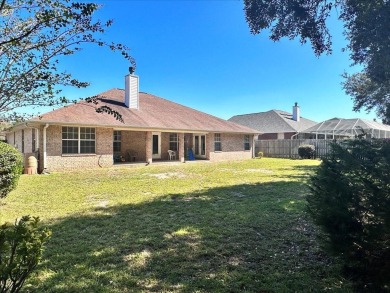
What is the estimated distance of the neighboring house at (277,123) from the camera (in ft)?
111

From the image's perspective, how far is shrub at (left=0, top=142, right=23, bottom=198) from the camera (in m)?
7.62

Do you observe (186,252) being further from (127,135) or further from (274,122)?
(274,122)

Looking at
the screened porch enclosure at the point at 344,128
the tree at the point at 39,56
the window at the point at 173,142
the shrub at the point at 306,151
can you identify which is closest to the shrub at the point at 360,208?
the tree at the point at 39,56

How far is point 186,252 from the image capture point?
14.5 feet

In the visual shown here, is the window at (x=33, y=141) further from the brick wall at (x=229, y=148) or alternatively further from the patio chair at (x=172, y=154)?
the brick wall at (x=229, y=148)

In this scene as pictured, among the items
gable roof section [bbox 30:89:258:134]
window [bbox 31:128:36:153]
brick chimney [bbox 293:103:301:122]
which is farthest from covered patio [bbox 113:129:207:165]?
brick chimney [bbox 293:103:301:122]

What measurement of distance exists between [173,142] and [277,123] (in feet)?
60.0

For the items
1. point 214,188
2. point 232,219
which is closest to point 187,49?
point 214,188

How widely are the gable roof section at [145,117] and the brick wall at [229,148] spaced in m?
0.83

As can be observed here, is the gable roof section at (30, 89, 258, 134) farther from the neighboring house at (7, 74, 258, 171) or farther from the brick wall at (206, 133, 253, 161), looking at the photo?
the brick wall at (206, 133, 253, 161)

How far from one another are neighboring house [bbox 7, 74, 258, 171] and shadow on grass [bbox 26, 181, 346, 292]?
18.1ft

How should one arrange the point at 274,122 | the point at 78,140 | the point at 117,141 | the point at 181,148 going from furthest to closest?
1. the point at 274,122
2. the point at 181,148
3. the point at 117,141
4. the point at 78,140

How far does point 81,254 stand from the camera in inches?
168

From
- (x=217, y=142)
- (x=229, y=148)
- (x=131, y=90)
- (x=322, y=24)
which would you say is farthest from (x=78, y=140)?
(x=322, y=24)
